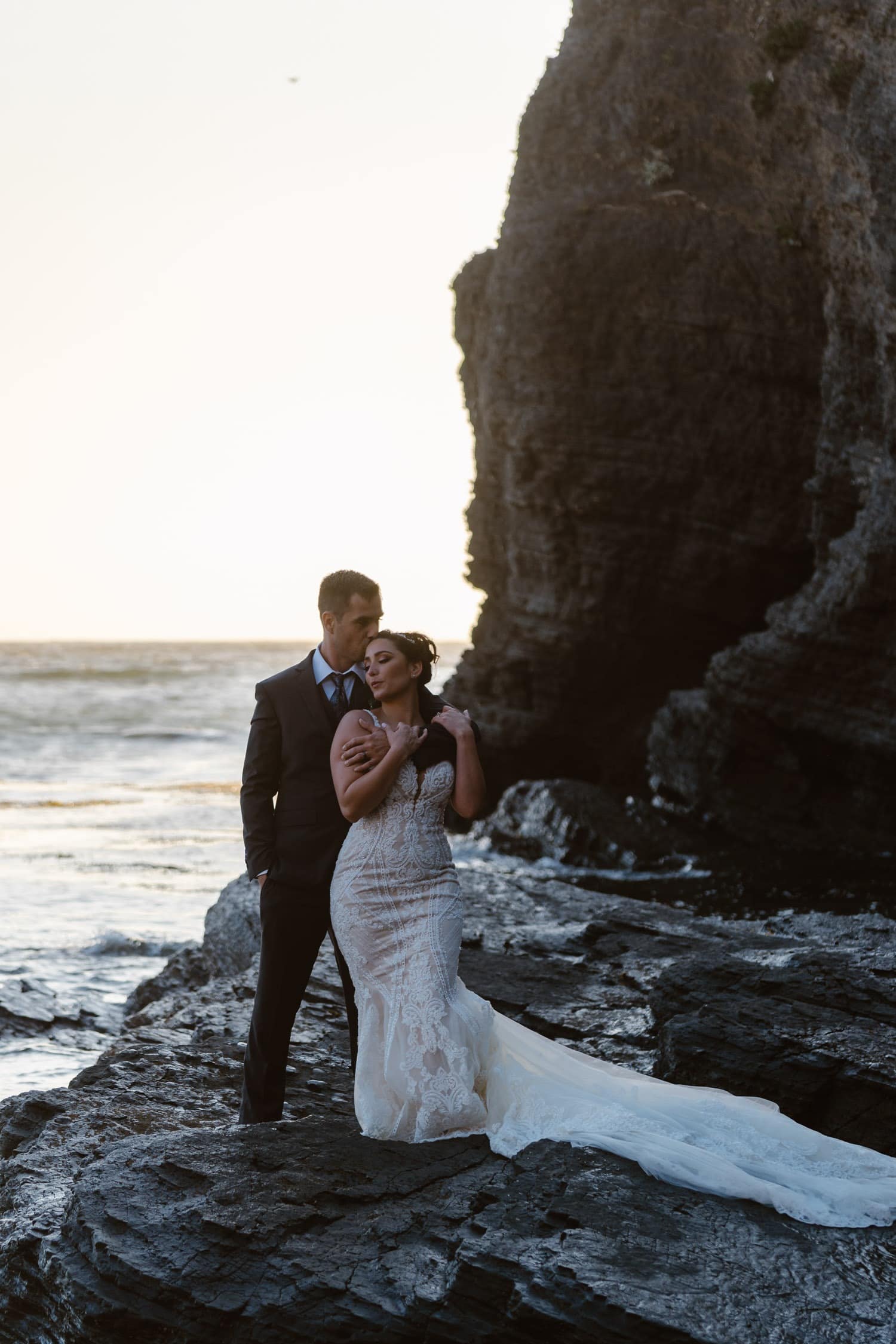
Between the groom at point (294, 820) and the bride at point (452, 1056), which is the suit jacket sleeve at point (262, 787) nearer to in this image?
the groom at point (294, 820)

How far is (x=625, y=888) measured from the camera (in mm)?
14797

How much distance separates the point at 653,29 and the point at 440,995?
64.3 feet

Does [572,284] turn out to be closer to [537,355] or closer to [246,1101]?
[537,355]

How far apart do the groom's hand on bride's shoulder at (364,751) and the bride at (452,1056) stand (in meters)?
0.03

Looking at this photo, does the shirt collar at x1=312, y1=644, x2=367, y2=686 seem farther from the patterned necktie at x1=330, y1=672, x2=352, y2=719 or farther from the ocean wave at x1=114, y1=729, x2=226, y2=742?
the ocean wave at x1=114, y1=729, x2=226, y2=742

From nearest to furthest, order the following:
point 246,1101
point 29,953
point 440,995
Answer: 1. point 440,995
2. point 246,1101
3. point 29,953

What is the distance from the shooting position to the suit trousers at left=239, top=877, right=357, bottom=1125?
5309 millimetres

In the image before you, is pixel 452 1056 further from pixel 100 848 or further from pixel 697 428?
pixel 697 428

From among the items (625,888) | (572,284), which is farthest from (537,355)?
(625,888)

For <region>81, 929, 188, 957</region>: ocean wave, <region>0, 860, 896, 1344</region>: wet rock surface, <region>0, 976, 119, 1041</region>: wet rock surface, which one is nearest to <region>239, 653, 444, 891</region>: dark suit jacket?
<region>0, 860, 896, 1344</region>: wet rock surface

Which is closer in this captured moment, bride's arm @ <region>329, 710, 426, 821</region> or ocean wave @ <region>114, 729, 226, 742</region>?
bride's arm @ <region>329, 710, 426, 821</region>

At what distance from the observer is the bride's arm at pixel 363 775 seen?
196 inches

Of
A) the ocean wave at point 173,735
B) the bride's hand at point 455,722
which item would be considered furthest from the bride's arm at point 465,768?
the ocean wave at point 173,735

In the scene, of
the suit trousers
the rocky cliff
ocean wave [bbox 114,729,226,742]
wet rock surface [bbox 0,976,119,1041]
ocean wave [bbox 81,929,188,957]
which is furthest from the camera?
ocean wave [bbox 114,729,226,742]
